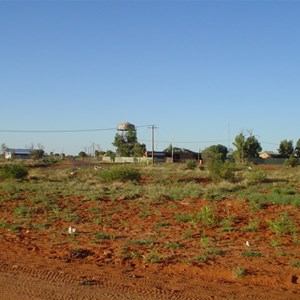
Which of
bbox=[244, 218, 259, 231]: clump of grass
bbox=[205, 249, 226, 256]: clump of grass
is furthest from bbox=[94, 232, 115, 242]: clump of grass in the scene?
bbox=[244, 218, 259, 231]: clump of grass

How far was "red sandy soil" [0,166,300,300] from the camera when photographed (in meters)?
7.72

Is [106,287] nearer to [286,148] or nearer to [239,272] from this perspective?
[239,272]

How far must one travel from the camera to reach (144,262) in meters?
10.1

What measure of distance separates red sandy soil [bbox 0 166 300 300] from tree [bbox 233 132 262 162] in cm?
7855

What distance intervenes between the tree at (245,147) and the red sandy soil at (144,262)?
78.5 metres

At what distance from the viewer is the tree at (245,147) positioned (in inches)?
3708

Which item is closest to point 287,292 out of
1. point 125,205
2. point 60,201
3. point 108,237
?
point 108,237

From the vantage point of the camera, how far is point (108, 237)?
515 inches

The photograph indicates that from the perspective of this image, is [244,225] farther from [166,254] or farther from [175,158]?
[175,158]

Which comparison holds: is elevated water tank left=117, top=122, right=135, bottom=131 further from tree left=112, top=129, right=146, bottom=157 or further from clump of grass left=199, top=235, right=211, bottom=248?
clump of grass left=199, top=235, right=211, bottom=248

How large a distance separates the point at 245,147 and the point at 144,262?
88720mm

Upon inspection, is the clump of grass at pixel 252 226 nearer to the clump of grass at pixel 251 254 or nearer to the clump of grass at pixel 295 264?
the clump of grass at pixel 251 254

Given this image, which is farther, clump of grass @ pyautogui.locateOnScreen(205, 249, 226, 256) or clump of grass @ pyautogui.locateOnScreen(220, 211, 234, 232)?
clump of grass @ pyautogui.locateOnScreen(220, 211, 234, 232)

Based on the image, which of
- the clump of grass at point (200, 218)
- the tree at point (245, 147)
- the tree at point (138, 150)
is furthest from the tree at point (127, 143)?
the clump of grass at point (200, 218)
